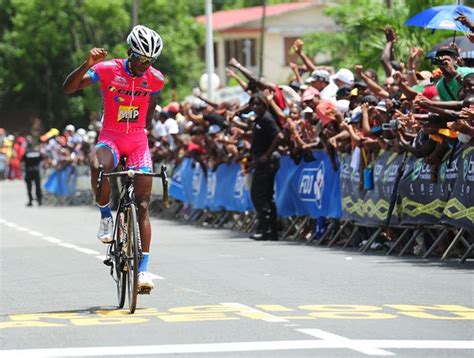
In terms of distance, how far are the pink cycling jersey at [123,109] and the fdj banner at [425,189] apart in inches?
206

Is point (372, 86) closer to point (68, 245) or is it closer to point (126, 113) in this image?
point (68, 245)

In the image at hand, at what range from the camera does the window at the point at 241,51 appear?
96.7 metres

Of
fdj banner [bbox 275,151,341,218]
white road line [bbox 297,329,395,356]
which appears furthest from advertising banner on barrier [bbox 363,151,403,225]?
white road line [bbox 297,329,395,356]

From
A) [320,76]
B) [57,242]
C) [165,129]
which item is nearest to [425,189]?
[320,76]

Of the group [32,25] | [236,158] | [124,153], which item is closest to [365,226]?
[236,158]

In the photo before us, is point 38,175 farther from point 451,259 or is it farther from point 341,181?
point 451,259

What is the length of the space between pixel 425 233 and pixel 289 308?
21.4ft

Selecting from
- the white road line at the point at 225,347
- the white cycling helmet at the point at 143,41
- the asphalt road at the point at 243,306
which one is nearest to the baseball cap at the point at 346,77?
the asphalt road at the point at 243,306

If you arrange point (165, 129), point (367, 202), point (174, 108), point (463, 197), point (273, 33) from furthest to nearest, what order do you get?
point (273, 33) < point (165, 129) < point (174, 108) < point (367, 202) < point (463, 197)

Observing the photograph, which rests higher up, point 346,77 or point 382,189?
point 346,77

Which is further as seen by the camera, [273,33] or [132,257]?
[273,33]

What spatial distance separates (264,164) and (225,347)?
1332 centimetres

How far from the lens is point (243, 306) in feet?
37.9

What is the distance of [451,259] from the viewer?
1661 cm
